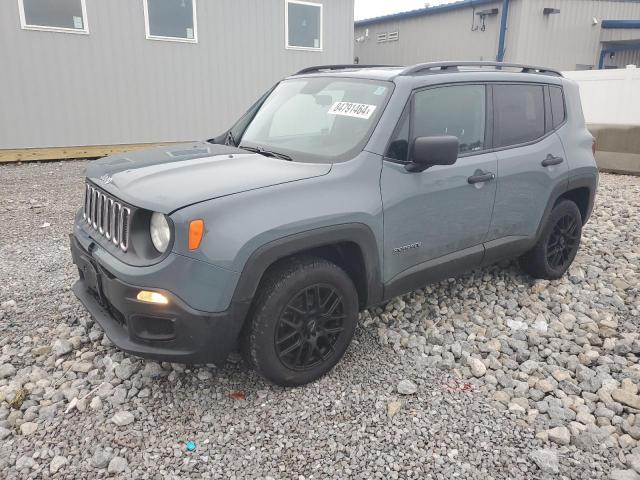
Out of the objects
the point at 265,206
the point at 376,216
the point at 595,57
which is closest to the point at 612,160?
the point at 376,216

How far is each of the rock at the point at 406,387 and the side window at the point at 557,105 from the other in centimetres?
253

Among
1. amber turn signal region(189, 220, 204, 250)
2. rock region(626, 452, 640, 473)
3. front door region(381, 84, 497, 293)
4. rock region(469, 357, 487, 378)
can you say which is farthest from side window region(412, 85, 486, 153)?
rock region(626, 452, 640, 473)

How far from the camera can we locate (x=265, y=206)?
2.53 m

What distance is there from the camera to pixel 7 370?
3.04m

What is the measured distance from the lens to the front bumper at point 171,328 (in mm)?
2420

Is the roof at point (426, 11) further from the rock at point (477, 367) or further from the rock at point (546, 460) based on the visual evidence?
the rock at point (546, 460)

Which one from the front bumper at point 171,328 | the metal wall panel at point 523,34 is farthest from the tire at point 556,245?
the metal wall panel at point 523,34

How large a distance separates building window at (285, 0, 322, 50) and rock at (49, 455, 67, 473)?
1098 centimetres

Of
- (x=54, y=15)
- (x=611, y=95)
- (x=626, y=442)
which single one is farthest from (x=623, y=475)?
(x=611, y=95)

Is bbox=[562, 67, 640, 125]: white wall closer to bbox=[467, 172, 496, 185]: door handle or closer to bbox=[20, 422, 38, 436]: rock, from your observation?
bbox=[467, 172, 496, 185]: door handle

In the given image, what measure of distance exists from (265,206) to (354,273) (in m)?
0.78

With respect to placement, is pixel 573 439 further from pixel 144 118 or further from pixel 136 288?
pixel 144 118

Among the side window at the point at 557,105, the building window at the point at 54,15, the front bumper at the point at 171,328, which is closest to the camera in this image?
the front bumper at the point at 171,328

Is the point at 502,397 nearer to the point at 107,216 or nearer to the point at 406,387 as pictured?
the point at 406,387
